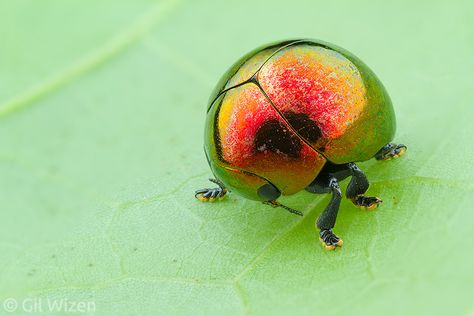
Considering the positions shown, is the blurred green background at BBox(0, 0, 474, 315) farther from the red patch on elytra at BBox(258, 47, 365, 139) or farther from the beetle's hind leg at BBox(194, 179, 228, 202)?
the red patch on elytra at BBox(258, 47, 365, 139)

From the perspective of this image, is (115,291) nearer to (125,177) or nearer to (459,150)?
(125,177)

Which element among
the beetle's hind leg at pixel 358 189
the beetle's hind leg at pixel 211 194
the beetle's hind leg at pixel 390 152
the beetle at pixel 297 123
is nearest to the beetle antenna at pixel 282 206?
the beetle at pixel 297 123

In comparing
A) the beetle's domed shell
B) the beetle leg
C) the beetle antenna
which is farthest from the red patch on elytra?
the beetle antenna

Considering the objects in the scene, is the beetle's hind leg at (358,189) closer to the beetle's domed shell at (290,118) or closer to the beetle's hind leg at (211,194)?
the beetle's domed shell at (290,118)

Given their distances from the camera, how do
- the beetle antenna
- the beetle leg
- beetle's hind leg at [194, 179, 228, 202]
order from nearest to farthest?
the beetle leg, the beetle antenna, beetle's hind leg at [194, 179, 228, 202]

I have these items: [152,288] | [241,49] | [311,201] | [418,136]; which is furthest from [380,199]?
[241,49]

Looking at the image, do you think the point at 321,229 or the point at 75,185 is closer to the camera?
the point at 321,229

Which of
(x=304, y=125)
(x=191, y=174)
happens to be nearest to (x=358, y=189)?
(x=304, y=125)

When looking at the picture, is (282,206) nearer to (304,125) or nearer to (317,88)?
(304,125)
